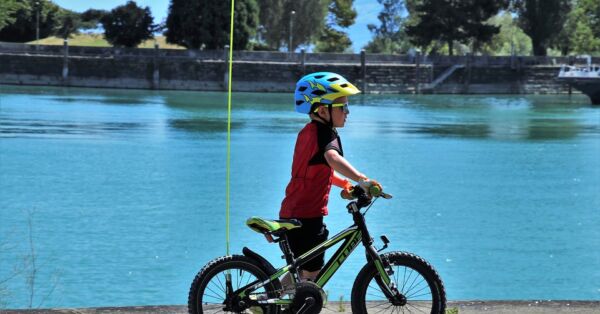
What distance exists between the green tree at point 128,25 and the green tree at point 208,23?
8.95ft

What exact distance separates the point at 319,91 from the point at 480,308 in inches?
69.2

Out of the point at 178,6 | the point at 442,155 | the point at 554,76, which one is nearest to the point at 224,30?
the point at 178,6

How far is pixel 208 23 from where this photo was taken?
7188 cm

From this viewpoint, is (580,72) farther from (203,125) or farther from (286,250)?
(286,250)

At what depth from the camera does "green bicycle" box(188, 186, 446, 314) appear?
18.5ft

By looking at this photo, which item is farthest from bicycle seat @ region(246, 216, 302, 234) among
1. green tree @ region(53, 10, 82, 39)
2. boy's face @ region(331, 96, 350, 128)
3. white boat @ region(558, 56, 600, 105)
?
green tree @ region(53, 10, 82, 39)

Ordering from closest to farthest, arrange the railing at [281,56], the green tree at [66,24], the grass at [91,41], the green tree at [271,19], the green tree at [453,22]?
the railing at [281,56]
the green tree at [453,22]
the green tree at [271,19]
the grass at [91,41]
the green tree at [66,24]

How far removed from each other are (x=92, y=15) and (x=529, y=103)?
127 ft

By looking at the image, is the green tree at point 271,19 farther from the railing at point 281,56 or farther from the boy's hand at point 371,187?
the boy's hand at point 371,187

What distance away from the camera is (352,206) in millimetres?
5570

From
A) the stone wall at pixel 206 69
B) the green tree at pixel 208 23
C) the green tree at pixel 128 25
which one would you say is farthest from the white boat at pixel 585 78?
the green tree at pixel 128 25

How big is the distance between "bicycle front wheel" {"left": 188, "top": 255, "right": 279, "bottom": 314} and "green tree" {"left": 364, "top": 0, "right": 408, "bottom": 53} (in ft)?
318

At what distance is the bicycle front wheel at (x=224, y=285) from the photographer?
18.4 feet

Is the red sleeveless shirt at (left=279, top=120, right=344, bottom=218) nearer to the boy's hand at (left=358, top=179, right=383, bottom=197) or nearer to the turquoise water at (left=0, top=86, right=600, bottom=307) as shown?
the boy's hand at (left=358, top=179, right=383, bottom=197)
